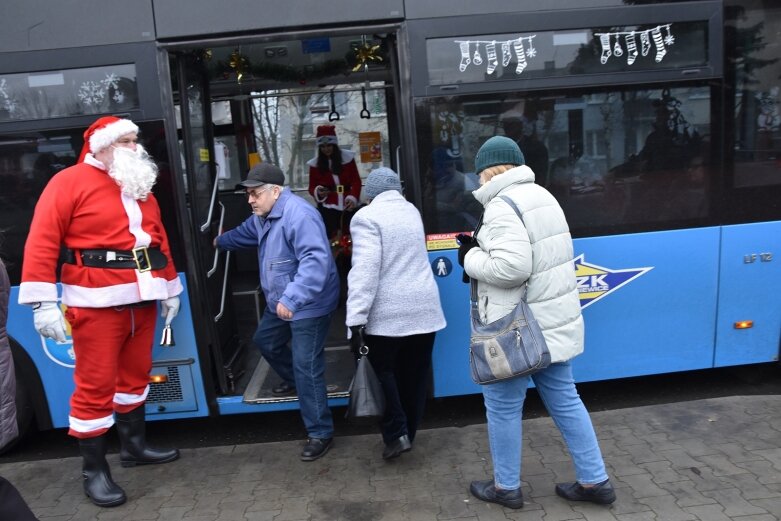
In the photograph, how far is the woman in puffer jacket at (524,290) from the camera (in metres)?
2.71

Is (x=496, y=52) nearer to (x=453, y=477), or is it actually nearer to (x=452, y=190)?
(x=452, y=190)

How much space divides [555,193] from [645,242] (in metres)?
0.63

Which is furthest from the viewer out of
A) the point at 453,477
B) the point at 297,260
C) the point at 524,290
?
the point at 297,260

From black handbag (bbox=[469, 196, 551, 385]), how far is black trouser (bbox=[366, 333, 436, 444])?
1.79 feet

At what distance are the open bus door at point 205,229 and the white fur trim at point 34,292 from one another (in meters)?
0.82

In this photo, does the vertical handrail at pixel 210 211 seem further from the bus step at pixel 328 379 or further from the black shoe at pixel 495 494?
the black shoe at pixel 495 494

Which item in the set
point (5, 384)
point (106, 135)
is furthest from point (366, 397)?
point (106, 135)

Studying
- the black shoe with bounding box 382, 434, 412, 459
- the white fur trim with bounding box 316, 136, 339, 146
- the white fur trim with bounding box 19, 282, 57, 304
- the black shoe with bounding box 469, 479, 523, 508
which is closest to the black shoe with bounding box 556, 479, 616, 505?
the black shoe with bounding box 469, 479, 523, 508

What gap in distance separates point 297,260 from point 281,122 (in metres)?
4.49

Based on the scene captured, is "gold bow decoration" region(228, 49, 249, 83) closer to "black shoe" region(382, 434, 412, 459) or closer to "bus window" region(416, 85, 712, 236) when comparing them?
"bus window" region(416, 85, 712, 236)

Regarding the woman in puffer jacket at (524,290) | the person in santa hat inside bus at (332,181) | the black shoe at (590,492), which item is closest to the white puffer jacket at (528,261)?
the woman in puffer jacket at (524,290)

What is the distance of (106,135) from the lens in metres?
3.19

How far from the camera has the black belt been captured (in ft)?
10.5

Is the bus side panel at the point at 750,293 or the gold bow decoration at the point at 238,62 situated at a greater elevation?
the gold bow decoration at the point at 238,62
